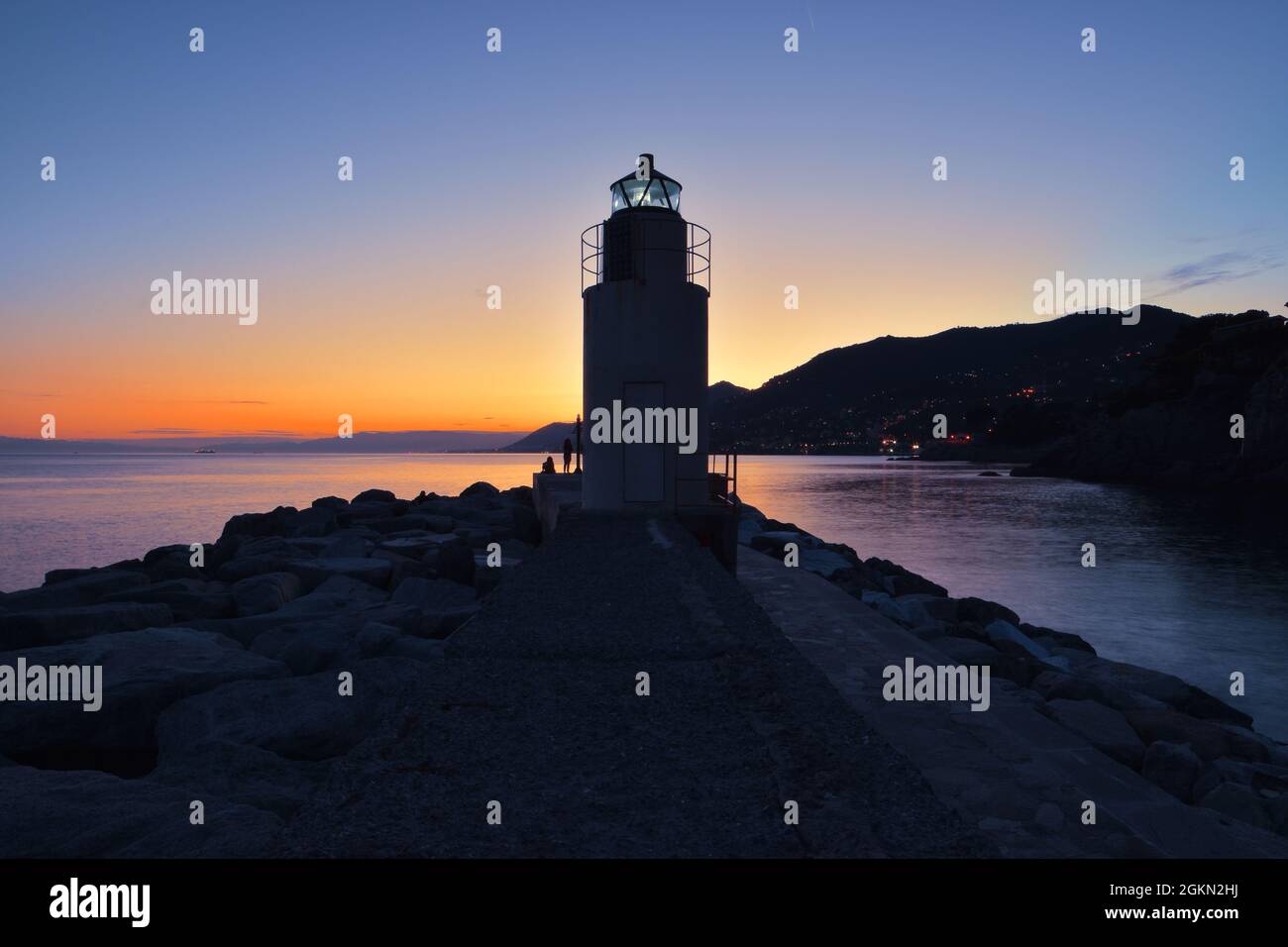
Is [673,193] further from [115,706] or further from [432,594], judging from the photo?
[115,706]

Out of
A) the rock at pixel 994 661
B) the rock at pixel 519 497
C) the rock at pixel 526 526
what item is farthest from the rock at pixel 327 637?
the rock at pixel 519 497

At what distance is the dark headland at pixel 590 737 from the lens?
10.4 ft

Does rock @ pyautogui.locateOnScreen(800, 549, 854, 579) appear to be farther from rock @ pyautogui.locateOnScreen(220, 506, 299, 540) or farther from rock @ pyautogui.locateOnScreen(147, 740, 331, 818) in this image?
rock @ pyautogui.locateOnScreen(220, 506, 299, 540)

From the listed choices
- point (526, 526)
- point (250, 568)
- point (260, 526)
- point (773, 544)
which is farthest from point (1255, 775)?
point (260, 526)

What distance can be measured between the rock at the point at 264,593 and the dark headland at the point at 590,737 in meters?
0.05

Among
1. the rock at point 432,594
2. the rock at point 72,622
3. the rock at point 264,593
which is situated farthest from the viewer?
the rock at point 432,594

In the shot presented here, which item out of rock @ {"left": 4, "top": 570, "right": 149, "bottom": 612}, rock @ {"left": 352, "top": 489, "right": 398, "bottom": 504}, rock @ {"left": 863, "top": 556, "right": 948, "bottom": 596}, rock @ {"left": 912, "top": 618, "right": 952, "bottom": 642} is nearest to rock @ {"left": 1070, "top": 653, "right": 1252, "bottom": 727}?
rock @ {"left": 912, "top": 618, "right": 952, "bottom": 642}

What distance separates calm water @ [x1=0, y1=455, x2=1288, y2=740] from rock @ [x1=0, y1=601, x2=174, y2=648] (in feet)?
52.7

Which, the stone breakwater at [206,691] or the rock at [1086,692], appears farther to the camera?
the rock at [1086,692]

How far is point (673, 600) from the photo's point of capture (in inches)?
273

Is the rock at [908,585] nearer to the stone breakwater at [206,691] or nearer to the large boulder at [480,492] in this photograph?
the stone breakwater at [206,691]

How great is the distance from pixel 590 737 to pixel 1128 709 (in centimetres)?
712
